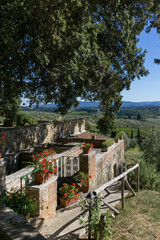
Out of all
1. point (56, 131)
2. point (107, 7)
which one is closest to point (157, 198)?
point (56, 131)

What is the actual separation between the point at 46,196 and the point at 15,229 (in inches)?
84.9

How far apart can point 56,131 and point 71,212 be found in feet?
29.4

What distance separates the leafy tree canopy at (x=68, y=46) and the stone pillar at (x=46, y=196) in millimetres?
6007

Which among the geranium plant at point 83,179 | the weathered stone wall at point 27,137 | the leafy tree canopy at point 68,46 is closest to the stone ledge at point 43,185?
the geranium plant at point 83,179

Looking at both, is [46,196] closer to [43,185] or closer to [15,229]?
[43,185]

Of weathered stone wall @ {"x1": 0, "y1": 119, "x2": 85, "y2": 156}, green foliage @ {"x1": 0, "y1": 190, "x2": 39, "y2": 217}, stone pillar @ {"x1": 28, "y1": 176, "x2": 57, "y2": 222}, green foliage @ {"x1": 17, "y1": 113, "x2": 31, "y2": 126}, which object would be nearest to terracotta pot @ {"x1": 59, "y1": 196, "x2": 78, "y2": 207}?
stone pillar @ {"x1": 28, "y1": 176, "x2": 57, "y2": 222}

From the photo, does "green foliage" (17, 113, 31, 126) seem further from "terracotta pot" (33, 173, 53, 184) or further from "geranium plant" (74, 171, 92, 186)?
"terracotta pot" (33, 173, 53, 184)

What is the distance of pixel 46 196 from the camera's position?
493 centimetres

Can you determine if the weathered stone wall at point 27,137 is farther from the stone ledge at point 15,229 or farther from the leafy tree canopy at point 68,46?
the stone ledge at point 15,229

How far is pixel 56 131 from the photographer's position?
14328mm

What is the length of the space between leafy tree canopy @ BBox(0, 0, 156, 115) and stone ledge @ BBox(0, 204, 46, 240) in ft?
22.4

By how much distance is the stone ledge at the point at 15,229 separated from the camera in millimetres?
2555

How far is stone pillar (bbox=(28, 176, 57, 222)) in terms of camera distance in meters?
4.68

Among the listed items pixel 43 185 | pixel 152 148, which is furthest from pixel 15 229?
pixel 152 148
